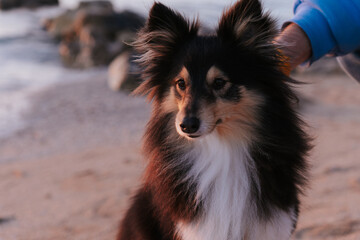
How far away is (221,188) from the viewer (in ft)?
7.98

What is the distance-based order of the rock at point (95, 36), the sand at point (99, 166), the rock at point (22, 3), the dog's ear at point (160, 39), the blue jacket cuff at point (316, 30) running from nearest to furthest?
1. the dog's ear at point (160, 39)
2. the blue jacket cuff at point (316, 30)
3. the sand at point (99, 166)
4. the rock at point (95, 36)
5. the rock at point (22, 3)

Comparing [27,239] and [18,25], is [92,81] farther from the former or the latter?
[18,25]

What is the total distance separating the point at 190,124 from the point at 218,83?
29 cm

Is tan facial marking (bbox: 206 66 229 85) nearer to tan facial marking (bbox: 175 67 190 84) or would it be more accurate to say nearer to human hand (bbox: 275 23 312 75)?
tan facial marking (bbox: 175 67 190 84)

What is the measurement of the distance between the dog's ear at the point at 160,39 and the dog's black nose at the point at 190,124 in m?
0.43

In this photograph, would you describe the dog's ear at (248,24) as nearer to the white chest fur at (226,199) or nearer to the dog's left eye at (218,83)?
the dog's left eye at (218,83)

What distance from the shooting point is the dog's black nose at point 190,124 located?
2.24 meters

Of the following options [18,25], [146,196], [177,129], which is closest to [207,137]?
[177,129]

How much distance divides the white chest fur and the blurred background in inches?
25.9

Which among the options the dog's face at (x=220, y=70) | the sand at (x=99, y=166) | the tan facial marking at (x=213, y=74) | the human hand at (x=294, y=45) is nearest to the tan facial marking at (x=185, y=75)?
the dog's face at (x=220, y=70)

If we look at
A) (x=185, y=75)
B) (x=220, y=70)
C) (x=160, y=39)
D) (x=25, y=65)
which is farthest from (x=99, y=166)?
(x=25, y=65)

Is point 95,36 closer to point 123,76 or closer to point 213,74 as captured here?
point 123,76

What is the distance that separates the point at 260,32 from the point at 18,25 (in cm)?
1728

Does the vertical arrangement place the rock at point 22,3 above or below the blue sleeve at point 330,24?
below
